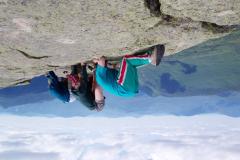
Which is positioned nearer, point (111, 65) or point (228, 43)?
point (111, 65)

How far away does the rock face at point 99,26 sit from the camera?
158 inches

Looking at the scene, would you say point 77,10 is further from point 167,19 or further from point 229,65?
point 229,65

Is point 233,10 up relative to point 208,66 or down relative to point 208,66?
up

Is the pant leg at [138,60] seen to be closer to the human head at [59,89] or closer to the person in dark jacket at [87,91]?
the person in dark jacket at [87,91]

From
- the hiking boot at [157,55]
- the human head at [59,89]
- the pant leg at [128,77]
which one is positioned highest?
the hiking boot at [157,55]

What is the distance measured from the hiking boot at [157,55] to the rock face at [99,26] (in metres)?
0.17

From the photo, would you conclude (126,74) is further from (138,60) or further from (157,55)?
(157,55)

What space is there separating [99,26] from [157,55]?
1.39 metres

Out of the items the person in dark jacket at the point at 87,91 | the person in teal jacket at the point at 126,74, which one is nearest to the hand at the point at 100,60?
the person in teal jacket at the point at 126,74

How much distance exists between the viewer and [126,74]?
5352mm

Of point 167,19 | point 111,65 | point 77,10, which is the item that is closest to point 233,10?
point 167,19

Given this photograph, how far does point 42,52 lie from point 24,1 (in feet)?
6.63

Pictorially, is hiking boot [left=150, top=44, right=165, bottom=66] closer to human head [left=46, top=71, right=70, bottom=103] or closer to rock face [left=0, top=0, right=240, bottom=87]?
rock face [left=0, top=0, right=240, bottom=87]

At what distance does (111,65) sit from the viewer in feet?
19.5
